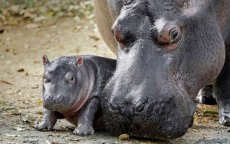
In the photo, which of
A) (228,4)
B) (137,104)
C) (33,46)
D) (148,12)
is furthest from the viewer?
(33,46)

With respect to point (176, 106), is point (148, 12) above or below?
above

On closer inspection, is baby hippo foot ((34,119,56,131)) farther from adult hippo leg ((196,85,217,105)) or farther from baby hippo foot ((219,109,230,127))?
adult hippo leg ((196,85,217,105))

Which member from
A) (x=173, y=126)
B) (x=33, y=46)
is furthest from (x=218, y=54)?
(x=33, y=46)

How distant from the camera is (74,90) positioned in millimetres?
5133

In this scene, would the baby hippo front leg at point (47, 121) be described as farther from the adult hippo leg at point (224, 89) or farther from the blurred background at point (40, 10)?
the blurred background at point (40, 10)

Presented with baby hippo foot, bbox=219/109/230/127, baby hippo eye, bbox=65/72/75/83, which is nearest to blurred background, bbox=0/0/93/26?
baby hippo foot, bbox=219/109/230/127

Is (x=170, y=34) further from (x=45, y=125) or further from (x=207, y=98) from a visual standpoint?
(x=207, y=98)

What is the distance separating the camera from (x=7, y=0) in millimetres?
12617

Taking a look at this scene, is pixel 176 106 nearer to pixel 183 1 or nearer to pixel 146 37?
pixel 146 37

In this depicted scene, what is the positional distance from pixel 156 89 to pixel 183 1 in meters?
0.80

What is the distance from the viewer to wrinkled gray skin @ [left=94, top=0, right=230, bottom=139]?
476 cm

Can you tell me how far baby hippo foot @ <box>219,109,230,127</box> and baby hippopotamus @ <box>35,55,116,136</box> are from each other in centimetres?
116

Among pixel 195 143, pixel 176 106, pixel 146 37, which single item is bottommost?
pixel 195 143

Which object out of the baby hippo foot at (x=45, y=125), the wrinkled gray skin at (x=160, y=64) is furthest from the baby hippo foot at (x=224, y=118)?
the baby hippo foot at (x=45, y=125)
